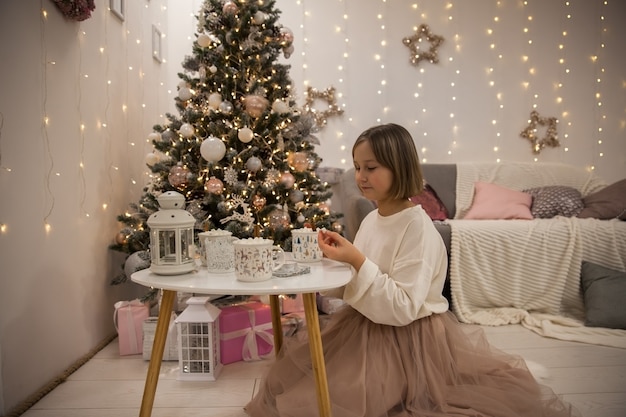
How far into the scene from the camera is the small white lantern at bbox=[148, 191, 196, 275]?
3.62 ft

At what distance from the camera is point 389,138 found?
3.98 ft

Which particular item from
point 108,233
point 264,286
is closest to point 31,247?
point 108,233

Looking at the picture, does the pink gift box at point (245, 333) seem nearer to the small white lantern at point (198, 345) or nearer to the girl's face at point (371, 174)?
the small white lantern at point (198, 345)

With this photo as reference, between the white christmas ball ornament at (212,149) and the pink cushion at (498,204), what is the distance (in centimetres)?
190

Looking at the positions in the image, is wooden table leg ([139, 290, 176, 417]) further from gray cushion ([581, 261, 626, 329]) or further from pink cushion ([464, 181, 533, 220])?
pink cushion ([464, 181, 533, 220])

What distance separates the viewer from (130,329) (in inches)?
73.2

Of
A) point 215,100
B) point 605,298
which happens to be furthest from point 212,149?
point 605,298

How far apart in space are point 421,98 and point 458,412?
2.86 meters

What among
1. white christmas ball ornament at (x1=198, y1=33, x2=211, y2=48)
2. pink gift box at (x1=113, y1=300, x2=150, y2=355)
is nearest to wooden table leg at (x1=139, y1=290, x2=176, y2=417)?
pink gift box at (x1=113, y1=300, x2=150, y2=355)

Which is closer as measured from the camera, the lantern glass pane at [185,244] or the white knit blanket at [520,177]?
the lantern glass pane at [185,244]

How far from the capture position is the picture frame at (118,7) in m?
2.15

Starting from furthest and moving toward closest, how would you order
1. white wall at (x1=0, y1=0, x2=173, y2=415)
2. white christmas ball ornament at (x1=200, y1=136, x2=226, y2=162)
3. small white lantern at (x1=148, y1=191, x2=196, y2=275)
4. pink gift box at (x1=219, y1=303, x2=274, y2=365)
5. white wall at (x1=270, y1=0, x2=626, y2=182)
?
1. white wall at (x1=270, y1=0, x2=626, y2=182)
2. white christmas ball ornament at (x1=200, y1=136, x2=226, y2=162)
3. pink gift box at (x1=219, y1=303, x2=274, y2=365)
4. white wall at (x1=0, y1=0, x2=173, y2=415)
5. small white lantern at (x1=148, y1=191, x2=196, y2=275)

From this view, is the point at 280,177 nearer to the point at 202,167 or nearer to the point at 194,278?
the point at 202,167

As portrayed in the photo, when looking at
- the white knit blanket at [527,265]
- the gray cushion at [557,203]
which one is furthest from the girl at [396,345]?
the gray cushion at [557,203]
